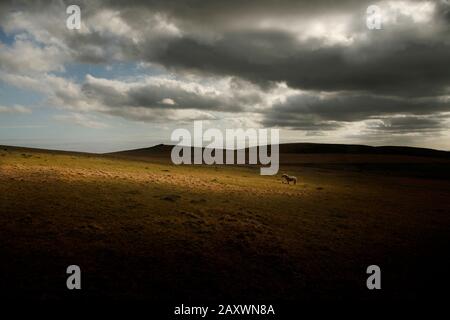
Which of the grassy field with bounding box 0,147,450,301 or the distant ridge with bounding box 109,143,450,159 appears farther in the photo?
the distant ridge with bounding box 109,143,450,159

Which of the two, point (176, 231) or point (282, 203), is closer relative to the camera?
point (176, 231)

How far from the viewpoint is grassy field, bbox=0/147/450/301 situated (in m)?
8.80

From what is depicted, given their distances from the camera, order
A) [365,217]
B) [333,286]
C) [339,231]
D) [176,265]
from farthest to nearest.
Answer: [365,217] → [339,231] → [176,265] → [333,286]

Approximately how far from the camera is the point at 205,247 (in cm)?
1162

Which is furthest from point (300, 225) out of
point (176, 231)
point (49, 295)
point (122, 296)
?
point (49, 295)

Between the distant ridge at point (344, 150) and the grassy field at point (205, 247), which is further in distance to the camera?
the distant ridge at point (344, 150)

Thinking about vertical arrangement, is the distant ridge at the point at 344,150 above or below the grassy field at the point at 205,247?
above

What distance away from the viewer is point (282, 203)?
71.6 feet

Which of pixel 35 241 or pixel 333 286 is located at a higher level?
pixel 35 241

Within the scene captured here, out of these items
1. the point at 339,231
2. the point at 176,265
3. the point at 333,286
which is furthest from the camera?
the point at 339,231

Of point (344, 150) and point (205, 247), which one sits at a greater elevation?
point (344, 150)

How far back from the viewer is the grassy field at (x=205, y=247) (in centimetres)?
880
